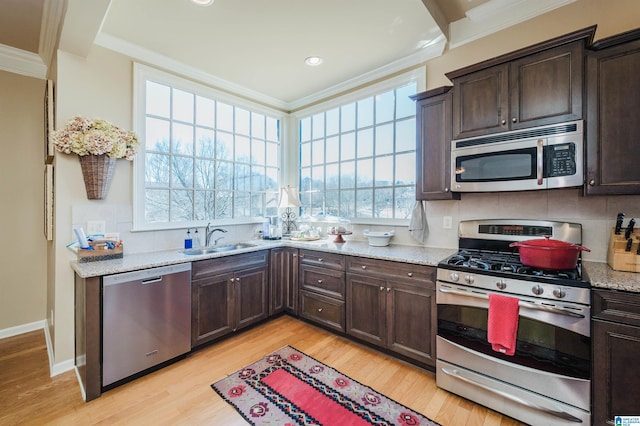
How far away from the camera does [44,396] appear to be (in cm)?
193

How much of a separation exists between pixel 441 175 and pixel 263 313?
7.60 ft

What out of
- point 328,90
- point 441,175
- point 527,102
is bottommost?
point 441,175

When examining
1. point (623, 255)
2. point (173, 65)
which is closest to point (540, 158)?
point (623, 255)

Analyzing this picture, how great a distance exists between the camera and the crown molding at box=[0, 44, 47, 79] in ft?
8.78

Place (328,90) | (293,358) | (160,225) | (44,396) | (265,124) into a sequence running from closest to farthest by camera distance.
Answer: (44,396), (293,358), (160,225), (328,90), (265,124)

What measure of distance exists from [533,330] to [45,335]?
432cm

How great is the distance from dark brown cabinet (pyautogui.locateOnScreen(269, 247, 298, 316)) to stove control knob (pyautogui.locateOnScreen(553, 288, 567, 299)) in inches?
89.6

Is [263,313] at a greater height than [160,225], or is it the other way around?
[160,225]

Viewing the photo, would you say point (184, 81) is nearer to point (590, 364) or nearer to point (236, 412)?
point (236, 412)

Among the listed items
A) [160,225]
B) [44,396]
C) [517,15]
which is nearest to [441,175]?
[517,15]

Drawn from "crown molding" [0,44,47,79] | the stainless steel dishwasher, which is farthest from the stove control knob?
"crown molding" [0,44,47,79]

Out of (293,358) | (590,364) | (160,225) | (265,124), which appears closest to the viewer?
(590,364)

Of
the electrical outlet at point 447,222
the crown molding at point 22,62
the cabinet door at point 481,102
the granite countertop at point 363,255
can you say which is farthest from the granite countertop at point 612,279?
the crown molding at point 22,62

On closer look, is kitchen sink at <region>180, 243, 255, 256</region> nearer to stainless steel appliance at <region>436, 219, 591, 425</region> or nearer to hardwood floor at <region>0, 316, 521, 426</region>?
hardwood floor at <region>0, 316, 521, 426</region>
